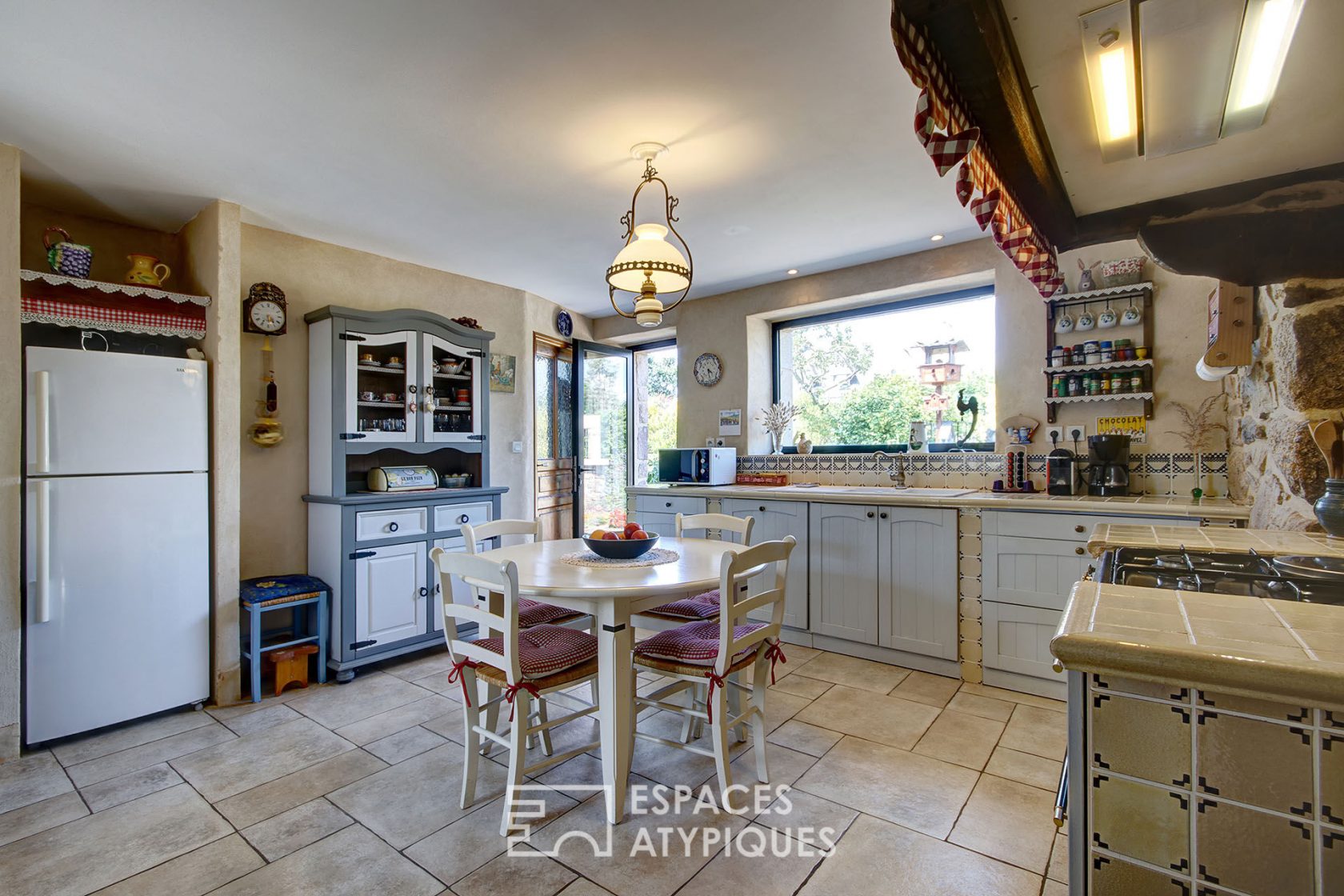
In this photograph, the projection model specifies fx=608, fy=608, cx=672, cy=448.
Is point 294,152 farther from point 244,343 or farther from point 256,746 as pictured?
point 256,746

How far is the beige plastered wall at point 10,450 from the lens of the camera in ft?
7.79

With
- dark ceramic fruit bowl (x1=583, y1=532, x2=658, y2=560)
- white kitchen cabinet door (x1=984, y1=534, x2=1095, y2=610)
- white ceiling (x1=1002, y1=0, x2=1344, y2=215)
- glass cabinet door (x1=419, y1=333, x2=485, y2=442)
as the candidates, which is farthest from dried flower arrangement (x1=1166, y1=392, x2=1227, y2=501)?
glass cabinet door (x1=419, y1=333, x2=485, y2=442)

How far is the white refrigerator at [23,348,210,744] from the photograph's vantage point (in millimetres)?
2441

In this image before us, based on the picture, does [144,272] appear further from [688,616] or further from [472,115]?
[688,616]

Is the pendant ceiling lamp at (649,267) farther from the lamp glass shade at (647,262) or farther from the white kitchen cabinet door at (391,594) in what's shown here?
the white kitchen cabinet door at (391,594)

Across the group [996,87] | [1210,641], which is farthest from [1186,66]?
[1210,641]

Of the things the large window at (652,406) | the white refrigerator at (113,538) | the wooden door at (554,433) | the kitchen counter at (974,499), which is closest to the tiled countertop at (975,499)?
the kitchen counter at (974,499)

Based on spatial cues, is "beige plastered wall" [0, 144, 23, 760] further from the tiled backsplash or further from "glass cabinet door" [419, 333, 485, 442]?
the tiled backsplash

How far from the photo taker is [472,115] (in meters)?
2.29

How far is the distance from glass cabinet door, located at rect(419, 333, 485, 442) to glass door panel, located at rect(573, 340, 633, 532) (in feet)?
4.36

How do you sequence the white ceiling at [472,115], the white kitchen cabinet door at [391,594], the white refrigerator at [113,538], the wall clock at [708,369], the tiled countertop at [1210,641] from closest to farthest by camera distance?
the tiled countertop at [1210,641]
the white ceiling at [472,115]
the white refrigerator at [113,538]
the white kitchen cabinet door at [391,594]
the wall clock at [708,369]

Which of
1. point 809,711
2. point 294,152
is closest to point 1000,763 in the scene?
point 809,711

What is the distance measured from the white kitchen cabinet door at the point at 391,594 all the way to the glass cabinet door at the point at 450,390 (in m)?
0.72

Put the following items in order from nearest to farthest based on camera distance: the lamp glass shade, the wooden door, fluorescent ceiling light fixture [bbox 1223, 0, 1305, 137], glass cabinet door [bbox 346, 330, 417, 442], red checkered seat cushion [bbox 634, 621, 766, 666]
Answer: fluorescent ceiling light fixture [bbox 1223, 0, 1305, 137] → red checkered seat cushion [bbox 634, 621, 766, 666] → the lamp glass shade → glass cabinet door [bbox 346, 330, 417, 442] → the wooden door
